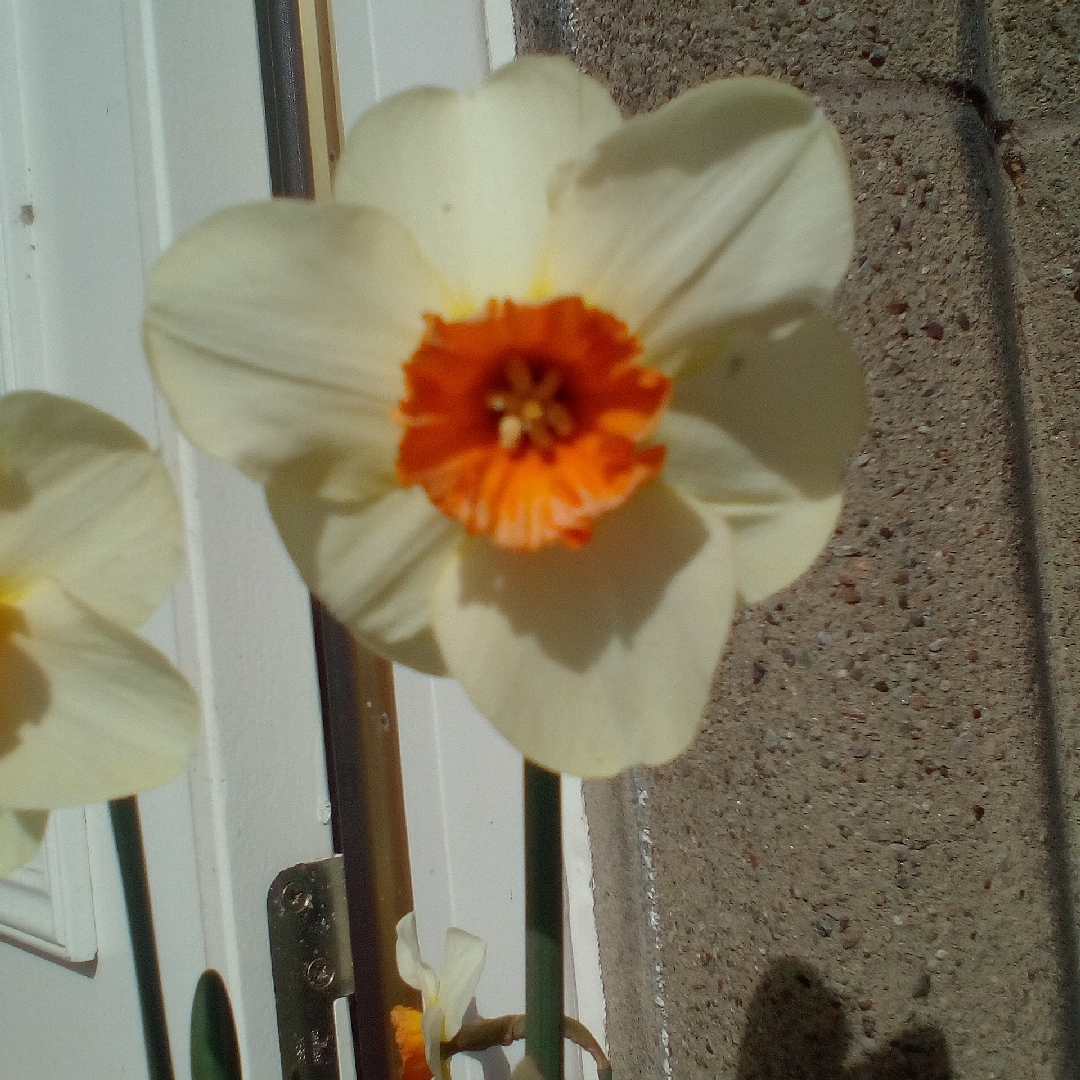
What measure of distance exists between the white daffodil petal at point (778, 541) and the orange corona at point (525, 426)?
0.05 meters

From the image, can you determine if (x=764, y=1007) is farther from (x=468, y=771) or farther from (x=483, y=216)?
(x=483, y=216)

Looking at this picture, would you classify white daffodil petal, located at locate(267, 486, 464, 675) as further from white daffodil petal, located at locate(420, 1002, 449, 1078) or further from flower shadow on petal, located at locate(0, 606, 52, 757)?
white daffodil petal, located at locate(420, 1002, 449, 1078)

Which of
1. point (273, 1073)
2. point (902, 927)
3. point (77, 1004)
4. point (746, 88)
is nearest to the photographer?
point (746, 88)

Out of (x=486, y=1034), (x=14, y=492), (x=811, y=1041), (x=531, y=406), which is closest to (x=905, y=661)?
(x=811, y=1041)

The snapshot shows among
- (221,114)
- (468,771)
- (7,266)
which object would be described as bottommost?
(468,771)

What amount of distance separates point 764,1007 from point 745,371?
0.68 m

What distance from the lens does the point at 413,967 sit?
584 millimetres

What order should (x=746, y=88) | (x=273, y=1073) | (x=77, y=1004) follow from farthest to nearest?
(x=77, y=1004), (x=273, y=1073), (x=746, y=88)

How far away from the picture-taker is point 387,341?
241 millimetres

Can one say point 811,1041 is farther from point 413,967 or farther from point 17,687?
point 17,687

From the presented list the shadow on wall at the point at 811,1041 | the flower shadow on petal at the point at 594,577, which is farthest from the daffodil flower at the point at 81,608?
the shadow on wall at the point at 811,1041

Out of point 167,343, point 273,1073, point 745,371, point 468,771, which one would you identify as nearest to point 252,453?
point 167,343

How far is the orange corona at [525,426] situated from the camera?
24 cm

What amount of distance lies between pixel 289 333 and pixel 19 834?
20cm
